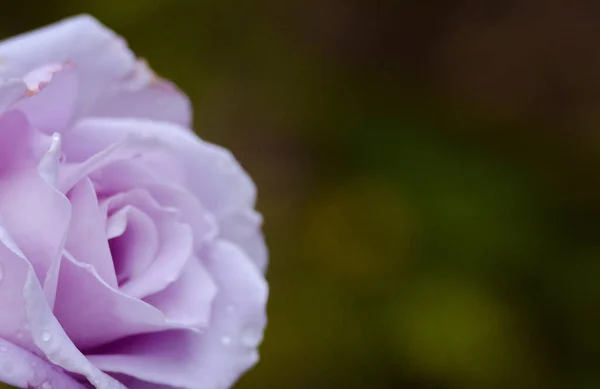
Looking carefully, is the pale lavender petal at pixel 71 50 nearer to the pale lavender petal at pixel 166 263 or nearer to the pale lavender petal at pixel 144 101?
the pale lavender petal at pixel 144 101

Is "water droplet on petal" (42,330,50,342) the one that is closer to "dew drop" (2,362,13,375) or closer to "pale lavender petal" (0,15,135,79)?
"dew drop" (2,362,13,375)

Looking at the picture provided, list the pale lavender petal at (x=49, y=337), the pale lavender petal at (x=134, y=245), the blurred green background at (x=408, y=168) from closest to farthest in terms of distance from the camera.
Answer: the pale lavender petal at (x=49, y=337) < the pale lavender petal at (x=134, y=245) < the blurred green background at (x=408, y=168)

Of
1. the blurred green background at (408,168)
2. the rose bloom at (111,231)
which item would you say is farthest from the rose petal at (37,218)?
the blurred green background at (408,168)

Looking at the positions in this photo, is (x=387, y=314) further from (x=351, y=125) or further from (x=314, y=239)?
(x=351, y=125)

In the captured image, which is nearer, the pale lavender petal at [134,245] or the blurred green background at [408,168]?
the pale lavender petal at [134,245]

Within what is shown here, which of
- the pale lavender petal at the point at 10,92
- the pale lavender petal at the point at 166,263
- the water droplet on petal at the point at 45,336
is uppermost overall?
the pale lavender petal at the point at 10,92

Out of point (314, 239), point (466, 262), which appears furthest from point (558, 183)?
point (314, 239)
